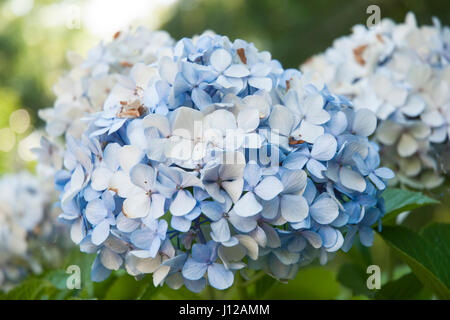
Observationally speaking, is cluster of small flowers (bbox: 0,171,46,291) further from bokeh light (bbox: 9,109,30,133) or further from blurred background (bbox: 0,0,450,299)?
bokeh light (bbox: 9,109,30,133)

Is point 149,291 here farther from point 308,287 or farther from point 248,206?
point 308,287

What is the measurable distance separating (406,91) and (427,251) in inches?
11.9

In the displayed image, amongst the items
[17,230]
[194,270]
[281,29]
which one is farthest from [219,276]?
[281,29]

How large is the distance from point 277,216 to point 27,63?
4.29m

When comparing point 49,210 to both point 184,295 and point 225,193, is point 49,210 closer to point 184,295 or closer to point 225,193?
point 184,295

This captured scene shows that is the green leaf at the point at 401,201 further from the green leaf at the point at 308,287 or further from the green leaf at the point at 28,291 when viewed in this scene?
the green leaf at the point at 28,291

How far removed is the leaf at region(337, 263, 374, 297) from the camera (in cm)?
92

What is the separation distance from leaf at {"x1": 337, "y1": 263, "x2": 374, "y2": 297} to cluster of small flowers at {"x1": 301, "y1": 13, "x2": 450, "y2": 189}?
0.62 ft

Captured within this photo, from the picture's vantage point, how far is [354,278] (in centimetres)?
96

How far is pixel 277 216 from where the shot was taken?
59cm

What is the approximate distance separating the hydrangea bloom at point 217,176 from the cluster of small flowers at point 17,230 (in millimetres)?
526

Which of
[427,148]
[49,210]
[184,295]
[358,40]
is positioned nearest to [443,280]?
[427,148]

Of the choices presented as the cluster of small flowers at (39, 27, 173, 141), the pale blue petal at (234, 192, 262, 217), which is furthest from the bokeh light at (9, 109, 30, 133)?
the pale blue petal at (234, 192, 262, 217)
